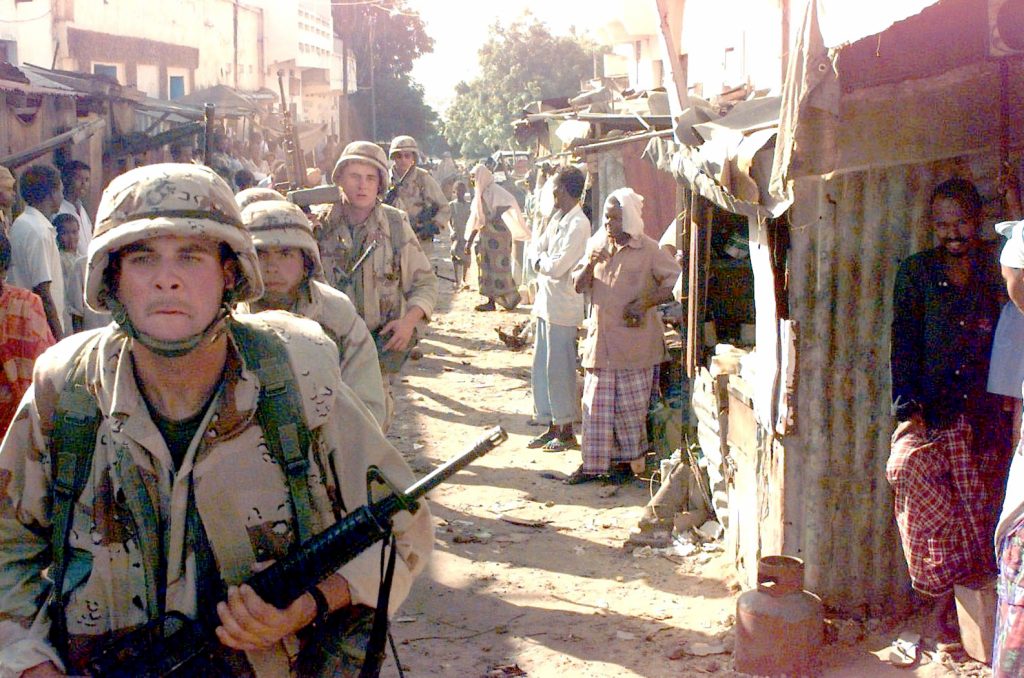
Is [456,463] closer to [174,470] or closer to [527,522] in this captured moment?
[174,470]

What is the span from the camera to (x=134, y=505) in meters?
2.13

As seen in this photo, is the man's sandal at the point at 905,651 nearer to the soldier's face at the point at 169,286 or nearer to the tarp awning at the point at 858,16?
the tarp awning at the point at 858,16

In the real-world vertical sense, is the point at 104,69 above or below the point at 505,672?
above

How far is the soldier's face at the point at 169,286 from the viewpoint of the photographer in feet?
7.14

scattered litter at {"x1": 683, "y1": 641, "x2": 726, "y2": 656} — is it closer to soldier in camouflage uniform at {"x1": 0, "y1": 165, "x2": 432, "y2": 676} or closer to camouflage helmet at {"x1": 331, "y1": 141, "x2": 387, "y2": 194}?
camouflage helmet at {"x1": 331, "y1": 141, "x2": 387, "y2": 194}

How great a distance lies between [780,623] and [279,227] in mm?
2468

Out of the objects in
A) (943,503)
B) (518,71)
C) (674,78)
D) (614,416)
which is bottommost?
(614,416)

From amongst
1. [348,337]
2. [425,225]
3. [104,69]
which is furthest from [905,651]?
[104,69]

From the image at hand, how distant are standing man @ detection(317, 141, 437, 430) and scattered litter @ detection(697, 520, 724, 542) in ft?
6.31

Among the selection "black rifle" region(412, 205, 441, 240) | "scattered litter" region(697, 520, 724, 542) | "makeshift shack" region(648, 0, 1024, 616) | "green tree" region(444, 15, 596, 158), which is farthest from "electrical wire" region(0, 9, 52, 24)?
"green tree" region(444, 15, 596, 158)

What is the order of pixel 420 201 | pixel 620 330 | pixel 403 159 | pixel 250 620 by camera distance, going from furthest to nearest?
pixel 403 159 < pixel 420 201 < pixel 620 330 < pixel 250 620

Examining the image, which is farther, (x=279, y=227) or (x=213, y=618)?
(x=279, y=227)

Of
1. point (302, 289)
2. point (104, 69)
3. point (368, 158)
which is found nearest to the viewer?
point (302, 289)

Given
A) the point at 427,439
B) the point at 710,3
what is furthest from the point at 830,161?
the point at 710,3
